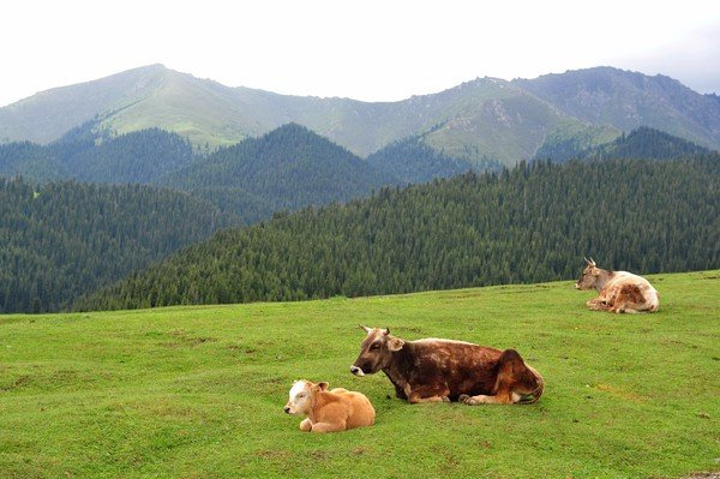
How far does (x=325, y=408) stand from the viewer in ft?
55.1

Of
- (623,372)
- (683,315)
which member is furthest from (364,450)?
(683,315)

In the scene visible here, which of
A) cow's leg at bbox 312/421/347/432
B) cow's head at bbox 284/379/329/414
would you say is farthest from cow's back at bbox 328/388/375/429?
cow's head at bbox 284/379/329/414

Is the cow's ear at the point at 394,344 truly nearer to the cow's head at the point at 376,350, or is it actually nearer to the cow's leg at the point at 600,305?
the cow's head at the point at 376,350

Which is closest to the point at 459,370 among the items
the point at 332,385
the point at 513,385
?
the point at 513,385

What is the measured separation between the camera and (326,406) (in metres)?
16.8

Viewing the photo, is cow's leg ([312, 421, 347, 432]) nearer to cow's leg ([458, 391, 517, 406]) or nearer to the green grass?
the green grass

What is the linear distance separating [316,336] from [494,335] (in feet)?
28.1

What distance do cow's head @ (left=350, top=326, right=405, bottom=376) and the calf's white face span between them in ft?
8.19

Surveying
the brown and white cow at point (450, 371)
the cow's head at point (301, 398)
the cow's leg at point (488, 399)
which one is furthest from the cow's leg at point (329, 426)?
the cow's leg at point (488, 399)

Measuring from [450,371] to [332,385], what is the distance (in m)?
4.15

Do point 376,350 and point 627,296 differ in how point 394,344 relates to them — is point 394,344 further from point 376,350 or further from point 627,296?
point 627,296

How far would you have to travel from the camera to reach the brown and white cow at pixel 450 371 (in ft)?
61.8

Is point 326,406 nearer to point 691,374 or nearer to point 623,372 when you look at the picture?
point 623,372

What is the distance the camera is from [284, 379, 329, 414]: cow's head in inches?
641
